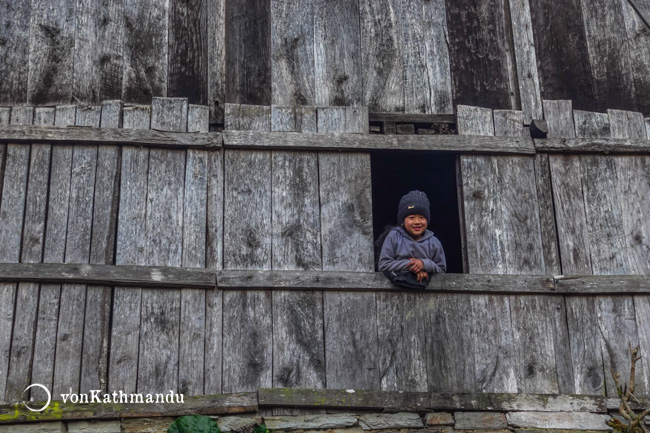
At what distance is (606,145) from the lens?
8.48 metres

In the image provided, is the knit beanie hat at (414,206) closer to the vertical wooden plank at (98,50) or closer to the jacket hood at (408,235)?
the jacket hood at (408,235)

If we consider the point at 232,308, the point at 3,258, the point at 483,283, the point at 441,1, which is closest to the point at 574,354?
the point at 483,283

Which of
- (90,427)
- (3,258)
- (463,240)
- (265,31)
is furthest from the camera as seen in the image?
(265,31)

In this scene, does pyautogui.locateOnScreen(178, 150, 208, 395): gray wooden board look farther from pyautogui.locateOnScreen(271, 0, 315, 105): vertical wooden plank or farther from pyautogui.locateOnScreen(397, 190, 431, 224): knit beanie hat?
pyautogui.locateOnScreen(397, 190, 431, 224): knit beanie hat

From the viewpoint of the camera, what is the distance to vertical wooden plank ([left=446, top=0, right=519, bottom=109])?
878 centimetres

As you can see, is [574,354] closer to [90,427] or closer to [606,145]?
[606,145]

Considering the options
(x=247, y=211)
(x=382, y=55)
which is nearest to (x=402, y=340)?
(x=247, y=211)

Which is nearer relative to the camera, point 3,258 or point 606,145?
point 3,258

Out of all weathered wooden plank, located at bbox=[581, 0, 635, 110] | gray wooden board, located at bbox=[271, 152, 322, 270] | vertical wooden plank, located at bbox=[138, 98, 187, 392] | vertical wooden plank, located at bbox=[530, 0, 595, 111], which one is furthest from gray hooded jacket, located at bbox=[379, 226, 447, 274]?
weathered wooden plank, located at bbox=[581, 0, 635, 110]

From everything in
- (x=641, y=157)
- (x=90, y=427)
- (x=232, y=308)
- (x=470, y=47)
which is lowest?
(x=90, y=427)

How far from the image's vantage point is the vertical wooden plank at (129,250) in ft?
24.2

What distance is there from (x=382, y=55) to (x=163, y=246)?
8.14ft

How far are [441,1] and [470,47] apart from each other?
19.2 inches

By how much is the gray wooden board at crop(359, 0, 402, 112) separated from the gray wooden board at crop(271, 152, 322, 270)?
83 centimetres
